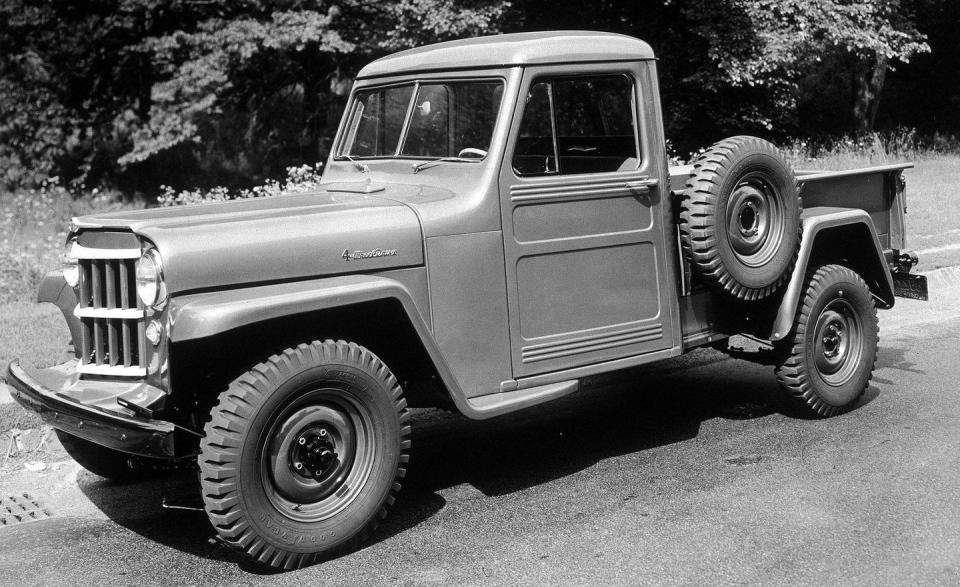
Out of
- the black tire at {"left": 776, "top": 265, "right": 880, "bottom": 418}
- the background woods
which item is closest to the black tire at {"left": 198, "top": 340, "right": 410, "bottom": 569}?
the black tire at {"left": 776, "top": 265, "right": 880, "bottom": 418}

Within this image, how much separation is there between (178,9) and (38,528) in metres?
14.6

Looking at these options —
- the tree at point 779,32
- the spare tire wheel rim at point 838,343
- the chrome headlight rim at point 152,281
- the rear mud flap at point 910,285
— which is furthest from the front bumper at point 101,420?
the tree at point 779,32

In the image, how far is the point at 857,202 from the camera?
20.5 ft

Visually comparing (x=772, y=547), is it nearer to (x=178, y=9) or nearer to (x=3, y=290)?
(x=3, y=290)

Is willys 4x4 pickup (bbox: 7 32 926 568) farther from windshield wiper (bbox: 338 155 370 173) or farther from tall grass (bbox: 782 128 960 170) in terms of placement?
tall grass (bbox: 782 128 960 170)

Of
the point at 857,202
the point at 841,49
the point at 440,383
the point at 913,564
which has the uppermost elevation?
the point at 841,49

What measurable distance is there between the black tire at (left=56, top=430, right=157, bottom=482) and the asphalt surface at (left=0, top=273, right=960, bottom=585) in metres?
0.09

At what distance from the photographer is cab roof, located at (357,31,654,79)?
15.9ft

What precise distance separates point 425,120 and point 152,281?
1.79 m

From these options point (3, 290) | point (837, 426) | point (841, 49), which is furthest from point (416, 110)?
point (841, 49)

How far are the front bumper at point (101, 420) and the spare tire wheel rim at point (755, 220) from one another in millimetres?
3056

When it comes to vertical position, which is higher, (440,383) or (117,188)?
(117,188)

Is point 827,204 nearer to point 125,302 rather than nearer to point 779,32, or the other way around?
point 125,302

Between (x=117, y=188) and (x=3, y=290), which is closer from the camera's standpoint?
(x=3, y=290)
